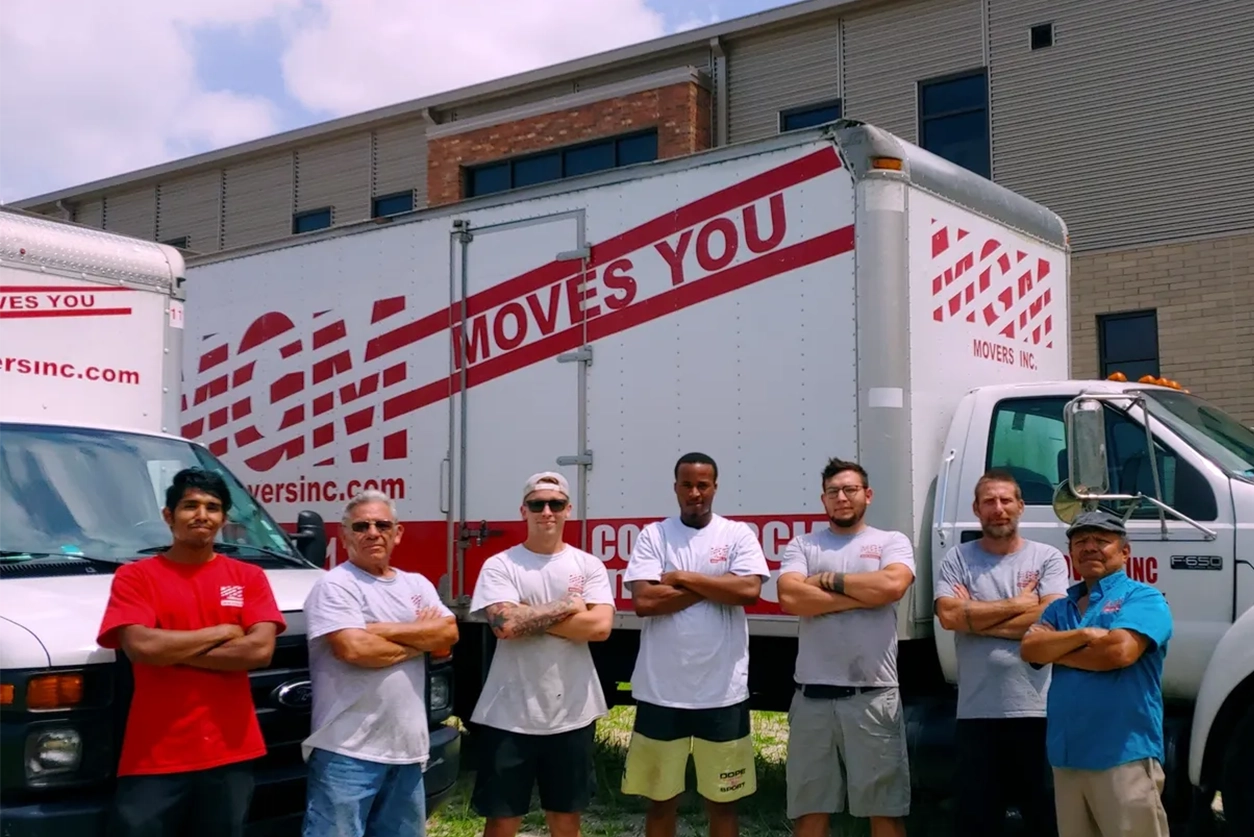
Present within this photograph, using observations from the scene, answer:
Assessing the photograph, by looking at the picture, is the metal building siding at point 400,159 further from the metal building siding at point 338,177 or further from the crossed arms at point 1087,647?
the crossed arms at point 1087,647

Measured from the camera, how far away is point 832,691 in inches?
201

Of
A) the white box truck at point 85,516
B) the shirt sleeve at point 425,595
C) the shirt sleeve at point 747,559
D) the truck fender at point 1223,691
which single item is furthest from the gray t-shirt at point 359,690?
the truck fender at point 1223,691

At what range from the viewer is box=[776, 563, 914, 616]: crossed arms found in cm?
501

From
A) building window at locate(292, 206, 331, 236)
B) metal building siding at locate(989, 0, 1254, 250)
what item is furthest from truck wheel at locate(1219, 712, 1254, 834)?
building window at locate(292, 206, 331, 236)

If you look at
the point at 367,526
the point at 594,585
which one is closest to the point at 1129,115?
the point at 594,585

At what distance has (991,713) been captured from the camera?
16.1 ft

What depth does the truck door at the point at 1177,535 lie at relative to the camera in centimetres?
525

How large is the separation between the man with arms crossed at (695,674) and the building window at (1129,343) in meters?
11.8

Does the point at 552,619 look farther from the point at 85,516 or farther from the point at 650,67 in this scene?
the point at 650,67

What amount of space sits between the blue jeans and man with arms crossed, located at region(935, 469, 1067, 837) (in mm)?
2092

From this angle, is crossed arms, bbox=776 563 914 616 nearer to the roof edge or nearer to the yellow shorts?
the yellow shorts

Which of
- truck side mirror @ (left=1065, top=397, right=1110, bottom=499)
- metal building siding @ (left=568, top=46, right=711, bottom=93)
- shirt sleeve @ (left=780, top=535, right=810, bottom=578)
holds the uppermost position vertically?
metal building siding @ (left=568, top=46, right=711, bottom=93)

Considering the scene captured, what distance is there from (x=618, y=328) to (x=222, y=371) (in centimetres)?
298

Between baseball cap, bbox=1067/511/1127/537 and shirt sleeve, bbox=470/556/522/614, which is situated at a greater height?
baseball cap, bbox=1067/511/1127/537
